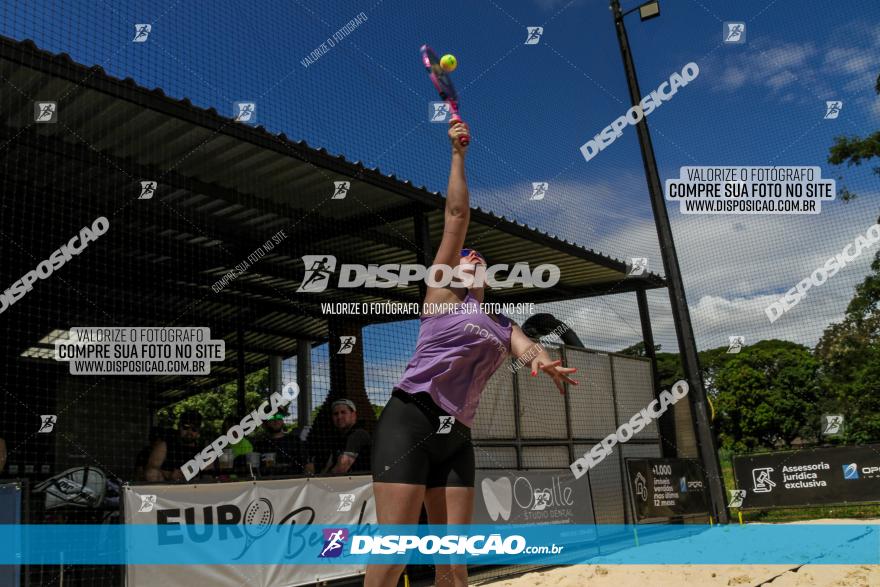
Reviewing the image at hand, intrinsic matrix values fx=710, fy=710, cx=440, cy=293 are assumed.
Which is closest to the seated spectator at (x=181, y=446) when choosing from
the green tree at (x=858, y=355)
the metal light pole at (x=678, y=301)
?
the metal light pole at (x=678, y=301)

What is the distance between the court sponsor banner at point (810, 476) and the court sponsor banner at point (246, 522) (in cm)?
731

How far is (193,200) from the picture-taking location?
816 cm

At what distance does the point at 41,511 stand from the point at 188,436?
1557 millimetres

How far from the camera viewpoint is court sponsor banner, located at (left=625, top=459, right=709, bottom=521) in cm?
925

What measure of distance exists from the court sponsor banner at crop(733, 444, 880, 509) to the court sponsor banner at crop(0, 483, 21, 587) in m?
10.3

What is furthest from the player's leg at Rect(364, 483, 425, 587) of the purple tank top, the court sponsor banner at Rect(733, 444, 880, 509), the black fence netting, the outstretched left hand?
the court sponsor banner at Rect(733, 444, 880, 509)

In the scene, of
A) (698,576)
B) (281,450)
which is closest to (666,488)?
(698,576)

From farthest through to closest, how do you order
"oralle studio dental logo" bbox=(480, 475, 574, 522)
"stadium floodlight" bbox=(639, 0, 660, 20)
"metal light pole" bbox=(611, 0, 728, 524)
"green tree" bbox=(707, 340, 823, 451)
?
"green tree" bbox=(707, 340, 823, 451) → "stadium floodlight" bbox=(639, 0, 660, 20) → "metal light pole" bbox=(611, 0, 728, 524) → "oralle studio dental logo" bbox=(480, 475, 574, 522)

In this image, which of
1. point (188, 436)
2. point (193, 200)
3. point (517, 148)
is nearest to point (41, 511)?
point (188, 436)

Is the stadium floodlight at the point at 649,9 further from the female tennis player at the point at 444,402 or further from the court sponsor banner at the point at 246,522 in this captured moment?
the female tennis player at the point at 444,402

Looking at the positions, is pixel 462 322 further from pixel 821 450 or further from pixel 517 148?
pixel 821 450

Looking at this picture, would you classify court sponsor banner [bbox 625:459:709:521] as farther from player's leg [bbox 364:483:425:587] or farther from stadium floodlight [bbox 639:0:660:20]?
player's leg [bbox 364:483:425:587]

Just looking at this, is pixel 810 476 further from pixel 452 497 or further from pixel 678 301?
pixel 452 497

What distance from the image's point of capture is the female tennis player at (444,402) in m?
2.36
